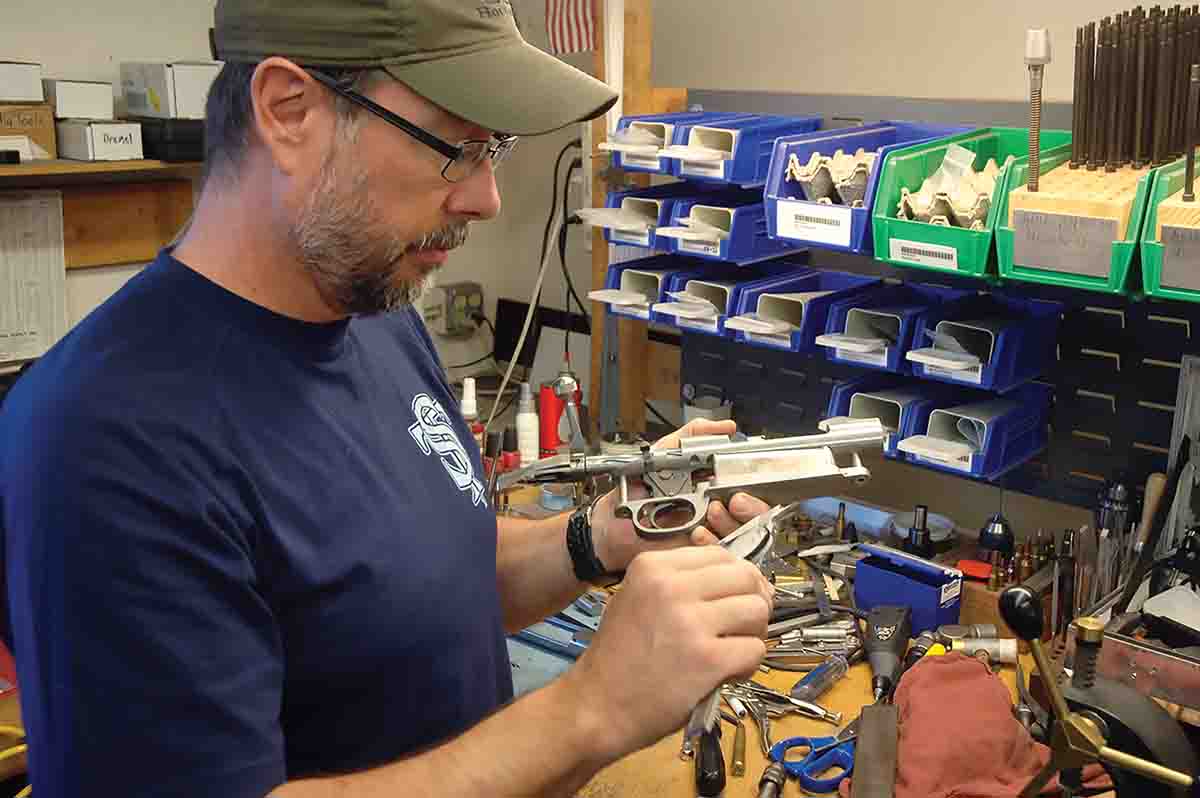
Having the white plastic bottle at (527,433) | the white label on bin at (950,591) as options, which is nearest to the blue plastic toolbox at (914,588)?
the white label on bin at (950,591)

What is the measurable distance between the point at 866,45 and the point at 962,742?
4.81 feet

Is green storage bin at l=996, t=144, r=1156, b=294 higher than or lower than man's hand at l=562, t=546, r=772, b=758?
higher

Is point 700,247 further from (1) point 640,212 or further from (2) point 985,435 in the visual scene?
(2) point 985,435

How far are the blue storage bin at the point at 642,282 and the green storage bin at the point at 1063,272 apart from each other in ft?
2.24

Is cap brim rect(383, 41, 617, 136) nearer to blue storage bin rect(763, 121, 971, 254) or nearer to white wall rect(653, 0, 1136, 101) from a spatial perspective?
blue storage bin rect(763, 121, 971, 254)

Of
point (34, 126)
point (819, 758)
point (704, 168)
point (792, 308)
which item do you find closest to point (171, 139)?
point (34, 126)

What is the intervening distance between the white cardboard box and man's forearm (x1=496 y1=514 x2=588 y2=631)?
1.79 m

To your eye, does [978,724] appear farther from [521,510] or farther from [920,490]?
[521,510]

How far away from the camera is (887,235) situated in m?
1.74

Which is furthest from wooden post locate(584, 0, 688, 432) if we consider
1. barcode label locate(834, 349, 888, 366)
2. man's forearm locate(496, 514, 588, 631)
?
man's forearm locate(496, 514, 588, 631)

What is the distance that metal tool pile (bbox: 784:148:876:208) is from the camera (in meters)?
1.80

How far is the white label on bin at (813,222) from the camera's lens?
5.84ft

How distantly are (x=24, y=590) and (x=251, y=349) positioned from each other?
0.83 feet

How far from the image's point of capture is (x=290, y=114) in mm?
897
